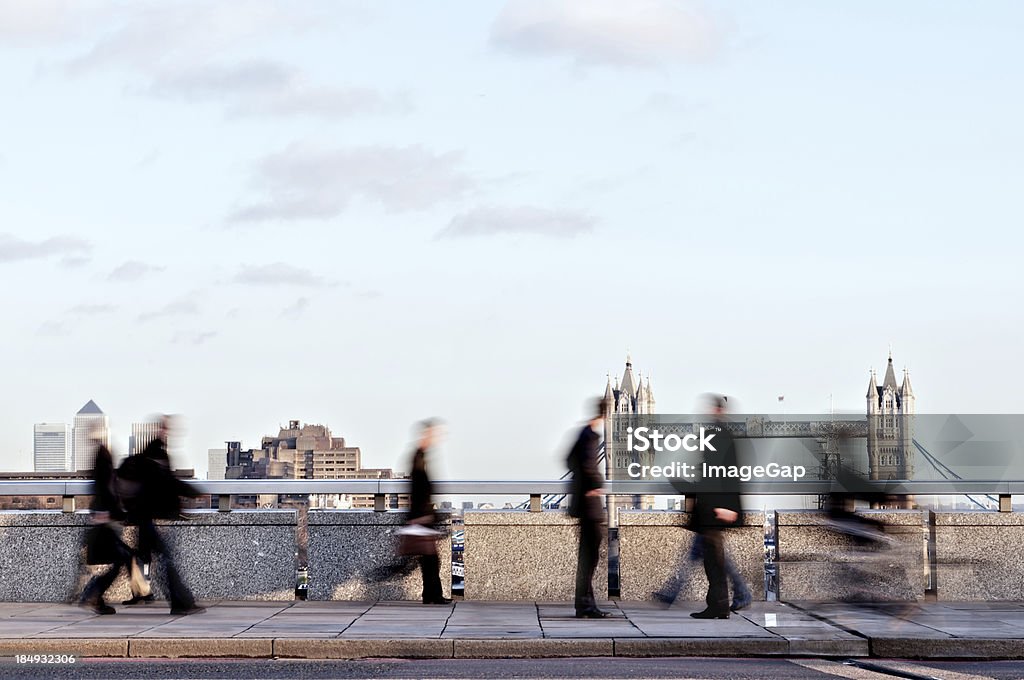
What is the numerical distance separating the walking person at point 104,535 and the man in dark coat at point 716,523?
17.9ft

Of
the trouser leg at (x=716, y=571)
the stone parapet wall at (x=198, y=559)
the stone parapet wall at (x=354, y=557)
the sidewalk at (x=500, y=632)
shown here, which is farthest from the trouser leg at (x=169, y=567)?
the trouser leg at (x=716, y=571)

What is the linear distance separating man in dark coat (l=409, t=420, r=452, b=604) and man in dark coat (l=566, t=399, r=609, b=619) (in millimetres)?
1554

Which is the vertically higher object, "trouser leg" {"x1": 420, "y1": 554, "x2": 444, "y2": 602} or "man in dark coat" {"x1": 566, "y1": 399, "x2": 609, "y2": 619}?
"man in dark coat" {"x1": 566, "y1": 399, "x2": 609, "y2": 619}

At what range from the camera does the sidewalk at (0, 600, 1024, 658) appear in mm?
10914

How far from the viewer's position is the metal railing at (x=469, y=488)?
47.7 feet

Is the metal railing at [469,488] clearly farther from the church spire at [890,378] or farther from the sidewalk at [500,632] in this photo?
the church spire at [890,378]

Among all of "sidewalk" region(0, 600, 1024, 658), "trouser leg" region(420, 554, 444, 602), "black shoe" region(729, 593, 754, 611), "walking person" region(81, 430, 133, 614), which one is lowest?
"sidewalk" region(0, 600, 1024, 658)

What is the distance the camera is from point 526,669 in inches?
402

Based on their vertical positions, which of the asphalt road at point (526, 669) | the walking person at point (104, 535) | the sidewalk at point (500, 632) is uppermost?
the walking person at point (104, 535)

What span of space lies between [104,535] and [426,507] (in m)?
3.09

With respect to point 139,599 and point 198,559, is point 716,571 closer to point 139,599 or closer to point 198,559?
point 198,559

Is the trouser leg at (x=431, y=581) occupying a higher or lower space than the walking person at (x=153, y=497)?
lower

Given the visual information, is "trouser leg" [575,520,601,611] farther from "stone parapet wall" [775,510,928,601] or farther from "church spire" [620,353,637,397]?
"church spire" [620,353,637,397]

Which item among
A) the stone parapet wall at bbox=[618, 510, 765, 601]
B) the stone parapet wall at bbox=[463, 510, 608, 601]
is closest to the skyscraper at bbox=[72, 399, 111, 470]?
the stone parapet wall at bbox=[463, 510, 608, 601]
